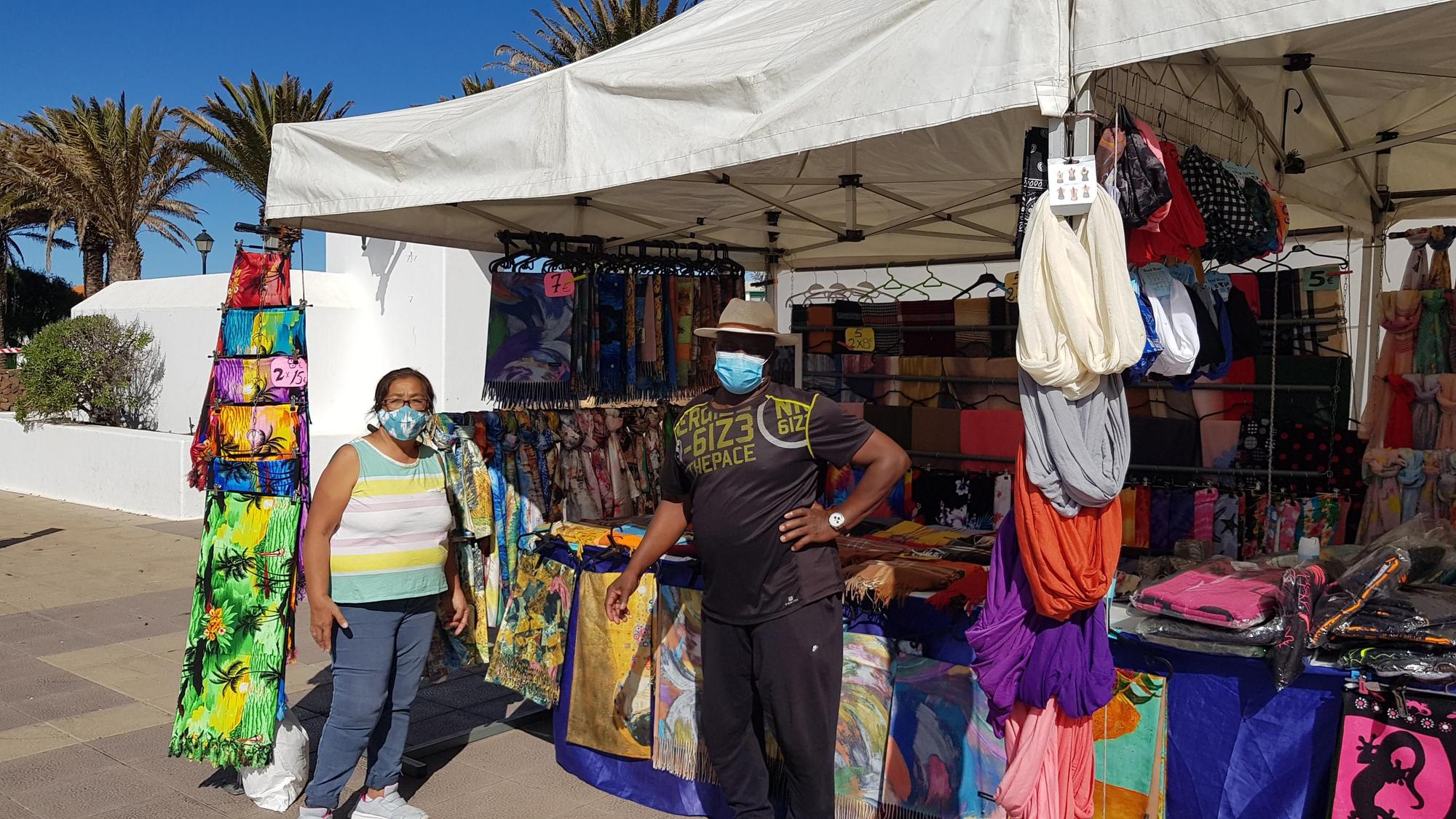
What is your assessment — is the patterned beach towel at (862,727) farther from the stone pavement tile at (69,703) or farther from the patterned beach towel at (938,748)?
the stone pavement tile at (69,703)

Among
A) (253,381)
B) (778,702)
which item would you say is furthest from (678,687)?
(253,381)

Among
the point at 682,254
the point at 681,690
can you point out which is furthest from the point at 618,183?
the point at 682,254

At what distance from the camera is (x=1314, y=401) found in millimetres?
5047

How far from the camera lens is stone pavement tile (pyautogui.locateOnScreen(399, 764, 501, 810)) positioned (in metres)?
4.38

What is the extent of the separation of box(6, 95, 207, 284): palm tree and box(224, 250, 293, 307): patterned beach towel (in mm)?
16961

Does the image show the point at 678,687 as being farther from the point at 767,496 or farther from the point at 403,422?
the point at 403,422

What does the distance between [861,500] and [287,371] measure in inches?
103

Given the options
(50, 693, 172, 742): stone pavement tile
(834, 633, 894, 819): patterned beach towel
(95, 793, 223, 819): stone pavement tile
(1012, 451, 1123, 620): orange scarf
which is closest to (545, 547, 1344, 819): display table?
(834, 633, 894, 819): patterned beach towel

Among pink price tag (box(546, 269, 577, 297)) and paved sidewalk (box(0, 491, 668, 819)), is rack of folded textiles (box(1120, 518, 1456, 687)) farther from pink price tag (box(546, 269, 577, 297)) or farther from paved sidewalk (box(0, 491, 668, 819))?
pink price tag (box(546, 269, 577, 297))

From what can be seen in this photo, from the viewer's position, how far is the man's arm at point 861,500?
3301 millimetres

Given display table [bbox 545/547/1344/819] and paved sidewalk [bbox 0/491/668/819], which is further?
paved sidewalk [bbox 0/491/668/819]

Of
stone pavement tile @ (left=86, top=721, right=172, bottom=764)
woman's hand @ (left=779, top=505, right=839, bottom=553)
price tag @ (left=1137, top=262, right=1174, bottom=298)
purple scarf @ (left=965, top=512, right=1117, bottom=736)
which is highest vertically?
price tag @ (left=1137, top=262, right=1174, bottom=298)

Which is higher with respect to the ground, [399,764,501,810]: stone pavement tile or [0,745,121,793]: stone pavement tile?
[399,764,501,810]: stone pavement tile

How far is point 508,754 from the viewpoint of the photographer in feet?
16.0
